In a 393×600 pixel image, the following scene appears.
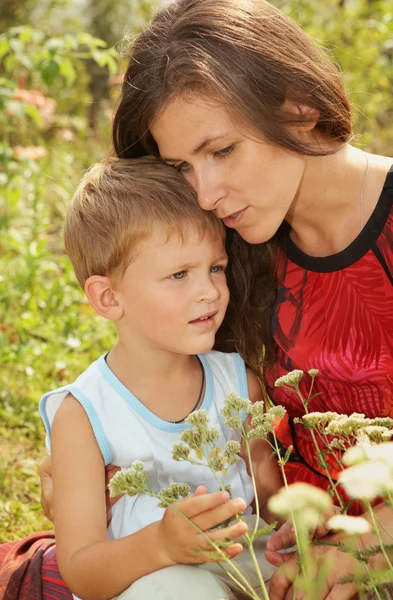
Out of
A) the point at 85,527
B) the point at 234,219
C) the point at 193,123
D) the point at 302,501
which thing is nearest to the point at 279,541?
the point at 85,527

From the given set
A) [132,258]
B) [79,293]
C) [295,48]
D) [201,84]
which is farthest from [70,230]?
[79,293]

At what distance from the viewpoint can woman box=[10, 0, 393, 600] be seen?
6.72 feet

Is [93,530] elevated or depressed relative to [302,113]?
depressed

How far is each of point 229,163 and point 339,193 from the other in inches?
14.8

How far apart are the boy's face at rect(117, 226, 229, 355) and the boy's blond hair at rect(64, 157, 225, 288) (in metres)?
0.03

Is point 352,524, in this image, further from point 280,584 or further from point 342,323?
point 342,323

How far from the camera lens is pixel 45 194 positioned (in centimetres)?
576

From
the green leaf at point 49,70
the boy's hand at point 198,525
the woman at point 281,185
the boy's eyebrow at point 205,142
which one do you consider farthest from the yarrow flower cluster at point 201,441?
the green leaf at point 49,70

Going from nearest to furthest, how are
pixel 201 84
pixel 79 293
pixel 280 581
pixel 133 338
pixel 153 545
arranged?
pixel 153 545 → pixel 280 581 → pixel 201 84 → pixel 133 338 → pixel 79 293

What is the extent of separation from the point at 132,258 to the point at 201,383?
16.0 inches

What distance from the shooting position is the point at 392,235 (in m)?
2.22

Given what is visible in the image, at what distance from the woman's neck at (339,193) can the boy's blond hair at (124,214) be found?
0.28m

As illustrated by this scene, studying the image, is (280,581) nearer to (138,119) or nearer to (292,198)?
(292,198)

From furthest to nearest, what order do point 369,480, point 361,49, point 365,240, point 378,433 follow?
point 361,49 → point 365,240 → point 378,433 → point 369,480
